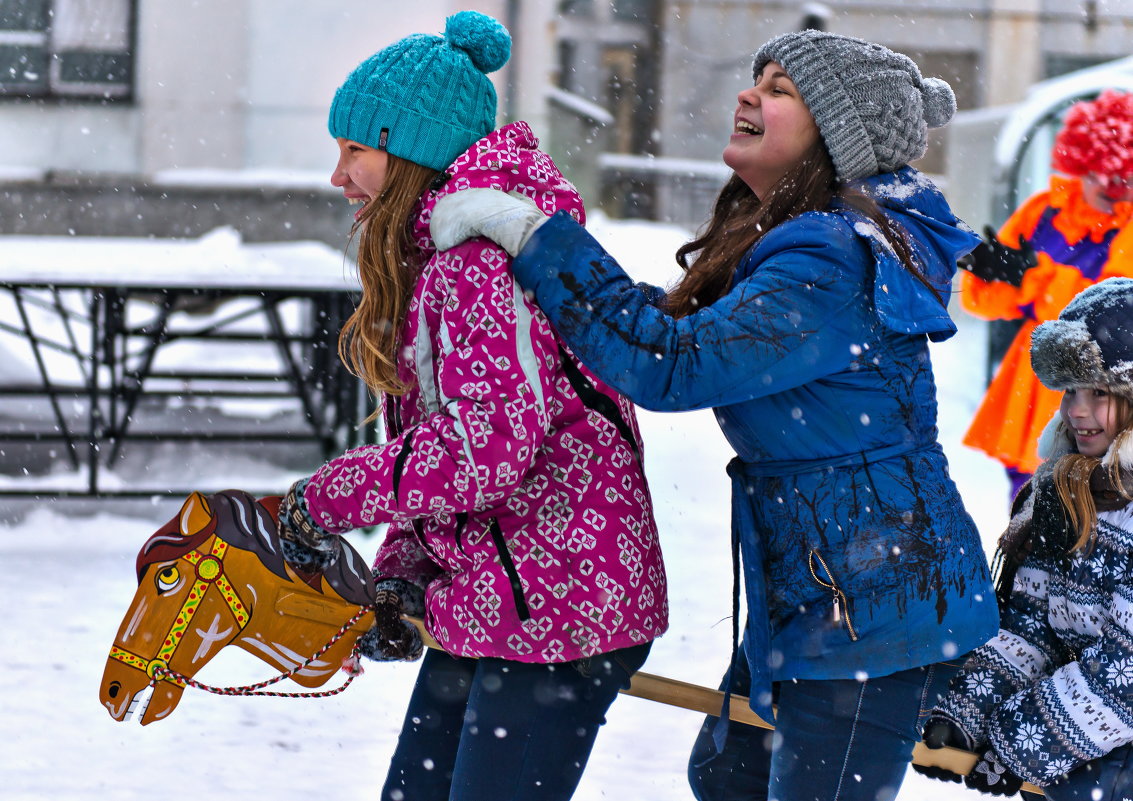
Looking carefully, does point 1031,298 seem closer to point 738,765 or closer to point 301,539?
point 738,765

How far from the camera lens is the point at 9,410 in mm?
8258

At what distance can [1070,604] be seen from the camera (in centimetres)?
190

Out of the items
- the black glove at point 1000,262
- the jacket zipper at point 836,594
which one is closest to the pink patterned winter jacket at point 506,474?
the jacket zipper at point 836,594

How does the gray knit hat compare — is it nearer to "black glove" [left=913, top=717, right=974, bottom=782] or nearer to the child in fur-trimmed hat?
the child in fur-trimmed hat

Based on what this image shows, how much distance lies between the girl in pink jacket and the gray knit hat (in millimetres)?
368

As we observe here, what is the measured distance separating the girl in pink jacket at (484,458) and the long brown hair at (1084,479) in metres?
0.66

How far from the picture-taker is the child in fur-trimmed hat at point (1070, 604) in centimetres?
181

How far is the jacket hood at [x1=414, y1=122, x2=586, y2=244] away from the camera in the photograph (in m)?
1.69

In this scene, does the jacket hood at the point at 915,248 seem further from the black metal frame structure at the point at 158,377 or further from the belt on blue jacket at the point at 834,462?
the black metal frame structure at the point at 158,377

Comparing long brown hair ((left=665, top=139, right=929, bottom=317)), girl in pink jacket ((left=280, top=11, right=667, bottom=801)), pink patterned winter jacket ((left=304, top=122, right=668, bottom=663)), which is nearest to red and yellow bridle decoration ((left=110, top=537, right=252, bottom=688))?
girl in pink jacket ((left=280, top=11, right=667, bottom=801))

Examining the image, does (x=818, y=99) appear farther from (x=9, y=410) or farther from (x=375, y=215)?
(x=9, y=410)

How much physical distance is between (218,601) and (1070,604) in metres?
1.30

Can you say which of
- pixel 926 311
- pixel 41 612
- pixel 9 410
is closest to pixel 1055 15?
pixel 9 410

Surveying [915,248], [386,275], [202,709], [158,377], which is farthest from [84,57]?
[915,248]
